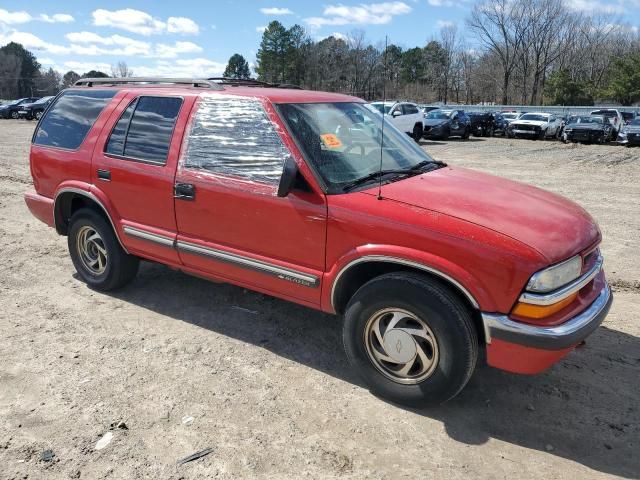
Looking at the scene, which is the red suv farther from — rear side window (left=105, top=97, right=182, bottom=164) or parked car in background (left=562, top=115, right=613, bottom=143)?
parked car in background (left=562, top=115, right=613, bottom=143)

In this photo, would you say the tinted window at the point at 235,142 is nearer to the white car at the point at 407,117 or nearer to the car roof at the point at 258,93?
the car roof at the point at 258,93

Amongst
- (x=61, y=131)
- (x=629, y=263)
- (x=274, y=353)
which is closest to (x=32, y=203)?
(x=61, y=131)

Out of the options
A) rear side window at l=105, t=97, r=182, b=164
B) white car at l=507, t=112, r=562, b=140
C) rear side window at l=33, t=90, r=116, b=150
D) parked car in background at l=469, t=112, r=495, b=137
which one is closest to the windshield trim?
rear side window at l=105, t=97, r=182, b=164

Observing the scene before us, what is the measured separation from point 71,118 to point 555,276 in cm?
432

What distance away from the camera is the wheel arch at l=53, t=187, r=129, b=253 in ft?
15.5

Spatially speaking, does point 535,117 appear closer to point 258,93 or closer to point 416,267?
point 258,93

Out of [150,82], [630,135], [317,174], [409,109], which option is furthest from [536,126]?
[317,174]

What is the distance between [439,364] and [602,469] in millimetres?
971

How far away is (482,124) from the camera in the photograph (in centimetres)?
3022

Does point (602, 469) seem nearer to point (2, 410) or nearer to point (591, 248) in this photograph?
point (591, 248)

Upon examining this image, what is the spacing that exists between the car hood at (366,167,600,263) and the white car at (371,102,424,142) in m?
18.4

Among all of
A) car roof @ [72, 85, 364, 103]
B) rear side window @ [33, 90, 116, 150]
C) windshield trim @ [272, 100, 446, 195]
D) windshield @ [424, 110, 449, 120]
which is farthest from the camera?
windshield @ [424, 110, 449, 120]

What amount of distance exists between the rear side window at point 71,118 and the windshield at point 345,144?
6.53 ft

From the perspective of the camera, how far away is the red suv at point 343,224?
2977mm
